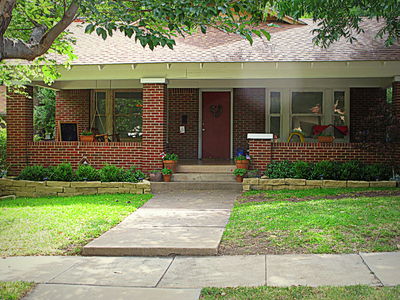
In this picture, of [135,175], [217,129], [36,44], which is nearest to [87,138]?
[135,175]

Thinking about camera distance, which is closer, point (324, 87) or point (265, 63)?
point (265, 63)

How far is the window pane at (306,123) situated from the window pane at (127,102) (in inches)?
204

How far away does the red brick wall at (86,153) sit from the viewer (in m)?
12.8

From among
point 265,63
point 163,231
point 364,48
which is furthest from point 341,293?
point 364,48

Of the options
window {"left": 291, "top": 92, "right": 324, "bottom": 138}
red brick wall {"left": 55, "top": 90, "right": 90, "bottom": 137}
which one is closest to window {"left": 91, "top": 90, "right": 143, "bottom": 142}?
red brick wall {"left": 55, "top": 90, "right": 90, "bottom": 137}

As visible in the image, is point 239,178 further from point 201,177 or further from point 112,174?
point 112,174

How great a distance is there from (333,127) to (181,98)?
194 inches

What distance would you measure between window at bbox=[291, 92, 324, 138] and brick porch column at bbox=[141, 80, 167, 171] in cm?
465

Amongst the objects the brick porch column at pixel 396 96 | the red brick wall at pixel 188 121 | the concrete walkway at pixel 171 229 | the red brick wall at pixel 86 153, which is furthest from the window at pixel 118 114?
the brick porch column at pixel 396 96

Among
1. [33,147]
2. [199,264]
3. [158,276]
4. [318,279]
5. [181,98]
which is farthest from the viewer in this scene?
[181,98]

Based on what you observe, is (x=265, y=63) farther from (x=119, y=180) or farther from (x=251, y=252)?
(x=251, y=252)

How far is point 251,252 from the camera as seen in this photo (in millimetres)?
6312

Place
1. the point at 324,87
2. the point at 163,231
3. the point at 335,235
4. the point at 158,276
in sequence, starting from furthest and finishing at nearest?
the point at 324,87, the point at 163,231, the point at 335,235, the point at 158,276

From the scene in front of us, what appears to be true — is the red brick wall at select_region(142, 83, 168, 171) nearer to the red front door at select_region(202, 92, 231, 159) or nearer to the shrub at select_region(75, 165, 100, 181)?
the shrub at select_region(75, 165, 100, 181)
